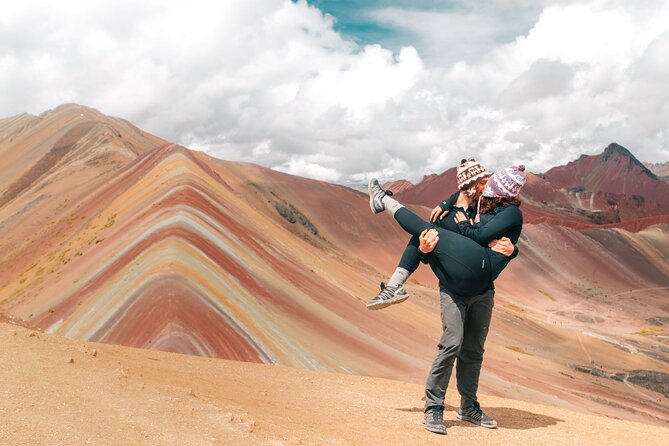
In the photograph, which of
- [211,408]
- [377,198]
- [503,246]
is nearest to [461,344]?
[503,246]

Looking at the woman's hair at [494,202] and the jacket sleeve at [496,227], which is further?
the woman's hair at [494,202]

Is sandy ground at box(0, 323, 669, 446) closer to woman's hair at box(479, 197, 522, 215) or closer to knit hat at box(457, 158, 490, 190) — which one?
woman's hair at box(479, 197, 522, 215)

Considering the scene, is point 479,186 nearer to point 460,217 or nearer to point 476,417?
point 460,217

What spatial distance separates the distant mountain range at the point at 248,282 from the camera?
10.2m

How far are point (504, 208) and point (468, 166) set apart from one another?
2.17 feet

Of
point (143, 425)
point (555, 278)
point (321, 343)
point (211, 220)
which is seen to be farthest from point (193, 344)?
point (555, 278)

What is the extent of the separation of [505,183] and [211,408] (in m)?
3.61

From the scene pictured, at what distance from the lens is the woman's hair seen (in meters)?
5.58

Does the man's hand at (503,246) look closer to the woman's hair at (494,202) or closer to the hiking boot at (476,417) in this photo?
the woman's hair at (494,202)

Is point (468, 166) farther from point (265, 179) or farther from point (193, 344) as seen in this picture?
point (265, 179)

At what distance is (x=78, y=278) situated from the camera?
14.1 metres

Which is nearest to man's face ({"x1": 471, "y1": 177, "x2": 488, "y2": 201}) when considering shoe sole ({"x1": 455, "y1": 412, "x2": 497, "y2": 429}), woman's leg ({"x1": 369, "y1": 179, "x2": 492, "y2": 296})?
woman's leg ({"x1": 369, "y1": 179, "x2": 492, "y2": 296})

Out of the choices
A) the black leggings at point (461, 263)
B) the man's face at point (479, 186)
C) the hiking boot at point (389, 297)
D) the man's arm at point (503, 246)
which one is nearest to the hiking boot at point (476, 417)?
the black leggings at point (461, 263)

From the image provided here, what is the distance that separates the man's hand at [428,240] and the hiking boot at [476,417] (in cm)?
194
